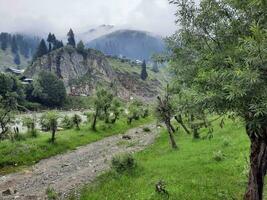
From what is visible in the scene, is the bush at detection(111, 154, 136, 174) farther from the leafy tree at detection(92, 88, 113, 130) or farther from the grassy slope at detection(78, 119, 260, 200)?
the leafy tree at detection(92, 88, 113, 130)

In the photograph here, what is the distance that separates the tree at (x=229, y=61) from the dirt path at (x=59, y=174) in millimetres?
19027

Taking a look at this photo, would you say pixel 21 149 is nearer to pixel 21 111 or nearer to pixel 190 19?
pixel 190 19

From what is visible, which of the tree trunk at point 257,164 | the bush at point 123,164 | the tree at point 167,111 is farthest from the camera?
the tree at point 167,111

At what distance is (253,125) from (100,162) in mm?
39150

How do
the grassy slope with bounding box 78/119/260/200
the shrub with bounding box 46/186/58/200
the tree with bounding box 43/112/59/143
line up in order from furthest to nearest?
1. the tree with bounding box 43/112/59/143
2. the shrub with bounding box 46/186/58/200
3. the grassy slope with bounding box 78/119/260/200

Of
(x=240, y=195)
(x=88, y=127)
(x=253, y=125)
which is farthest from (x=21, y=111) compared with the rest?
(x=253, y=125)

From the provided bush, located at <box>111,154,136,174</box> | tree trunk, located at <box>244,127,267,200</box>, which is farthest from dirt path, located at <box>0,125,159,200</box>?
tree trunk, located at <box>244,127,267,200</box>

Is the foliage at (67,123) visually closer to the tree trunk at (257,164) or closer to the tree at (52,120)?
the tree at (52,120)

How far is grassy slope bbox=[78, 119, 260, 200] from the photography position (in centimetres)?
2958

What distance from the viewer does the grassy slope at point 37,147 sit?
5447cm

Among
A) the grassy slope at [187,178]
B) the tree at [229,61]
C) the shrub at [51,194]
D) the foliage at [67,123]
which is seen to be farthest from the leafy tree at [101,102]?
the tree at [229,61]

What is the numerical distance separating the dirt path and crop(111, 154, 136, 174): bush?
3.43 metres

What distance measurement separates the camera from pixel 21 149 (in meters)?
59.1

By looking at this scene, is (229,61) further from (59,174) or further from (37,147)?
(37,147)
